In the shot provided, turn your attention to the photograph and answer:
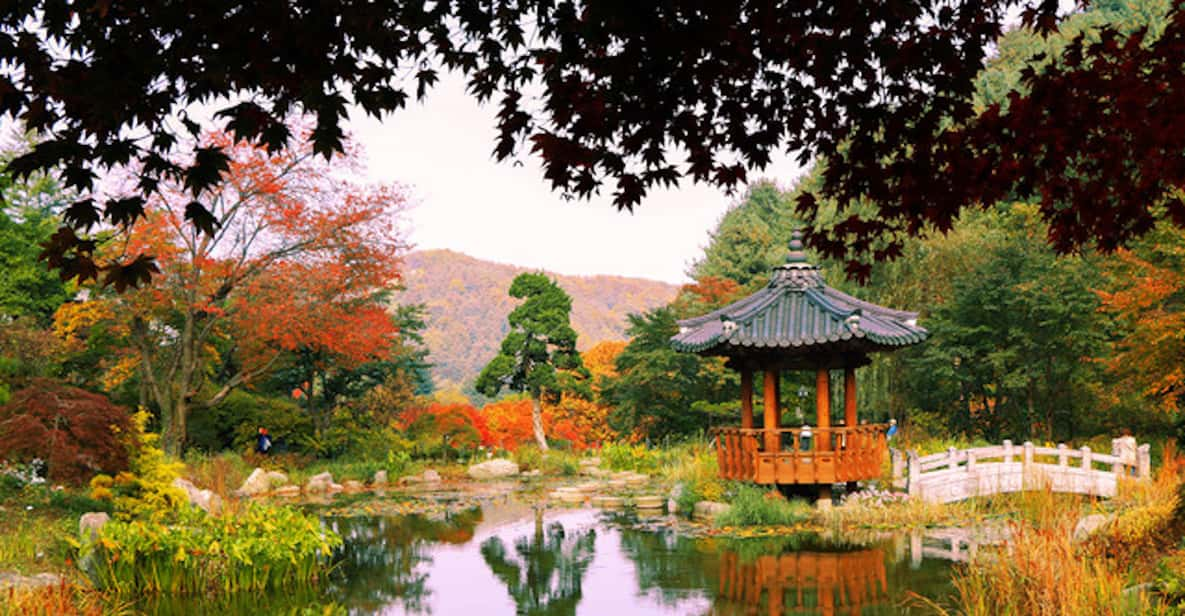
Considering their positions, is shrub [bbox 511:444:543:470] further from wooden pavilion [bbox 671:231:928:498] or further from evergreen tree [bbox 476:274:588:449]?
wooden pavilion [bbox 671:231:928:498]

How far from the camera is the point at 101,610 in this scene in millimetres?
6734

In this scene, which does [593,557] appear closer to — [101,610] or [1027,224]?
[101,610]

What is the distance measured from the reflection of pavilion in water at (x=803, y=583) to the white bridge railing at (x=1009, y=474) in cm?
328

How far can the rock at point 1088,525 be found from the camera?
332 inches

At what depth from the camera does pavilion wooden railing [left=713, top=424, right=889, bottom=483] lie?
42.4 ft

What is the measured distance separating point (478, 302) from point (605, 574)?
48239 mm

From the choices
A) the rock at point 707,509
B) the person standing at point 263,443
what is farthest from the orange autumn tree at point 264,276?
the rock at point 707,509

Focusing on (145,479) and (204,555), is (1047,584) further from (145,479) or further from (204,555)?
(145,479)

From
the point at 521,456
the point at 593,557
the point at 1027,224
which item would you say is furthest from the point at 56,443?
the point at 1027,224

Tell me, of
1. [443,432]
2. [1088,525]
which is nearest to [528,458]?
[443,432]

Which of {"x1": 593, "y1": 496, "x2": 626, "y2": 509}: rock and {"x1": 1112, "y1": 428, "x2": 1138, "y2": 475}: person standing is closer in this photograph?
{"x1": 1112, "y1": 428, "x2": 1138, "y2": 475}: person standing

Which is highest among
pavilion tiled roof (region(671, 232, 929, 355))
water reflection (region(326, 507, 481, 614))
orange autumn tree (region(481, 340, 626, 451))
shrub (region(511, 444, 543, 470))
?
pavilion tiled roof (region(671, 232, 929, 355))

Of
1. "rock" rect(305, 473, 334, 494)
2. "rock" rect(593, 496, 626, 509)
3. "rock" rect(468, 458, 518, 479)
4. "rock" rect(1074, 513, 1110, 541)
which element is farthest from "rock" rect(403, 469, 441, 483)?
"rock" rect(1074, 513, 1110, 541)

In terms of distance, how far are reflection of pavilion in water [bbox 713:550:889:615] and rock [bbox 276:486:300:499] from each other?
29.4 feet
